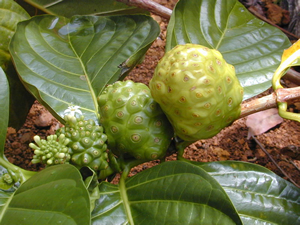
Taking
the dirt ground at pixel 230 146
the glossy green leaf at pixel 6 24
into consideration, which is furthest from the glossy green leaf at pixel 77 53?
the dirt ground at pixel 230 146

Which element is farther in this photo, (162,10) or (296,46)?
(162,10)

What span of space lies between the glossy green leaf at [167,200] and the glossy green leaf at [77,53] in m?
0.34

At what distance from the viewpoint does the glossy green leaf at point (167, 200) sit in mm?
839

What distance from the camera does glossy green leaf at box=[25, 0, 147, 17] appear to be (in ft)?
5.67

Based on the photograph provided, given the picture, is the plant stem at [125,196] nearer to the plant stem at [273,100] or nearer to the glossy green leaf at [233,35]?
the plant stem at [273,100]

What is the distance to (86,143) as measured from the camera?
37.7 inches

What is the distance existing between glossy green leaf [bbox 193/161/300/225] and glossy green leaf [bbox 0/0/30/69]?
1.00 metres

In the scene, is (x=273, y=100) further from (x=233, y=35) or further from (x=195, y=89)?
(x=233, y=35)

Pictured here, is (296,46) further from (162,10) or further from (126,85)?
(162,10)

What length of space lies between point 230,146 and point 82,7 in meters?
1.19

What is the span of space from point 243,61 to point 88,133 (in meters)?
0.76

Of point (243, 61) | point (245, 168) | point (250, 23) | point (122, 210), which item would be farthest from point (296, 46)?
point (122, 210)

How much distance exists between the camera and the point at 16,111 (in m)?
1.51

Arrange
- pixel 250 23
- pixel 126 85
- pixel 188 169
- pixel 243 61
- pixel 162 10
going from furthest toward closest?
pixel 162 10
pixel 250 23
pixel 243 61
pixel 126 85
pixel 188 169
